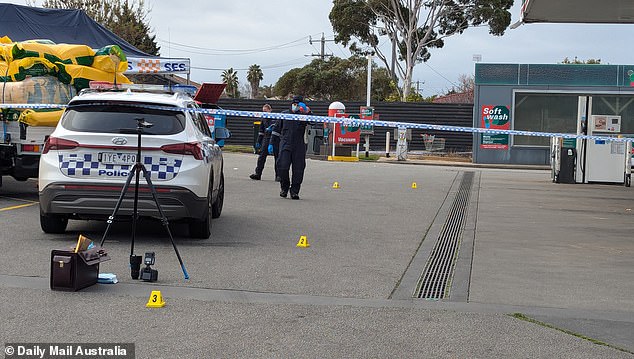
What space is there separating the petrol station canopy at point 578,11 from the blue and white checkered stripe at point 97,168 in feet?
32.1

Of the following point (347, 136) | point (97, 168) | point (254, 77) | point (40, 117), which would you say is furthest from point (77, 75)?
point (254, 77)

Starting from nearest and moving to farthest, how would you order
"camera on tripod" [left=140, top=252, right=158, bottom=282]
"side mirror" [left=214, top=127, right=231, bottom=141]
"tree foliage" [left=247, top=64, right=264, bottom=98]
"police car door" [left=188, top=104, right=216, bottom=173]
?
"camera on tripod" [left=140, top=252, right=158, bottom=282] < "police car door" [left=188, top=104, right=216, bottom=173] < "side mirror" [left=214, top=127, right=231, bottom=141] < "tree foliage" [left=247, top=64, right=264, bottom=98]

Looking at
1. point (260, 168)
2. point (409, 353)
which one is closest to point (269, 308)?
point (409, 353)

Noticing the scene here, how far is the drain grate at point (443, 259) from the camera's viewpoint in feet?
26.3

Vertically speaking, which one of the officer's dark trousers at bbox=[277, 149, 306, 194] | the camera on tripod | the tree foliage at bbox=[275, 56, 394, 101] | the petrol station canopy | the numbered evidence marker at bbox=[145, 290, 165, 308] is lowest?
the numbered evidence marker at bbox=[145, 290, 165, 308]

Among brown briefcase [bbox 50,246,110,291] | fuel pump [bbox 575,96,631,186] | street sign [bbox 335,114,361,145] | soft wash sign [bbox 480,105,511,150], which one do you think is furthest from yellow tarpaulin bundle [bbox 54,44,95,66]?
soft wash sign [bbox 480,105,511,150]

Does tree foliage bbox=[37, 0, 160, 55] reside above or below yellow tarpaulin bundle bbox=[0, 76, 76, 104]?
above

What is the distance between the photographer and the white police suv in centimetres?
973

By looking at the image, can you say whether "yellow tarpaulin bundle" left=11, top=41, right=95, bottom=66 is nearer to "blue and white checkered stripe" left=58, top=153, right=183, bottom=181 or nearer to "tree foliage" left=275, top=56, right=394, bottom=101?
"blue and white checkered stripe" left=58, top=153, right=183, bottom=181

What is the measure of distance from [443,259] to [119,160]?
375cm

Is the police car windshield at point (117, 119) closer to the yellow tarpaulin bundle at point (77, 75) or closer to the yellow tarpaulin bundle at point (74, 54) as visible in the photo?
the yellow tarpaulin bundle at point (77, 75)

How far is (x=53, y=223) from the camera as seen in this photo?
10.3m

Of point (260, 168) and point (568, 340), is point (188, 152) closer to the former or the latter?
point (568, 340)

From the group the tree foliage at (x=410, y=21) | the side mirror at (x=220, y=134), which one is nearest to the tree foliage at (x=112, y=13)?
the tree foliage at (x=410, y=21)
